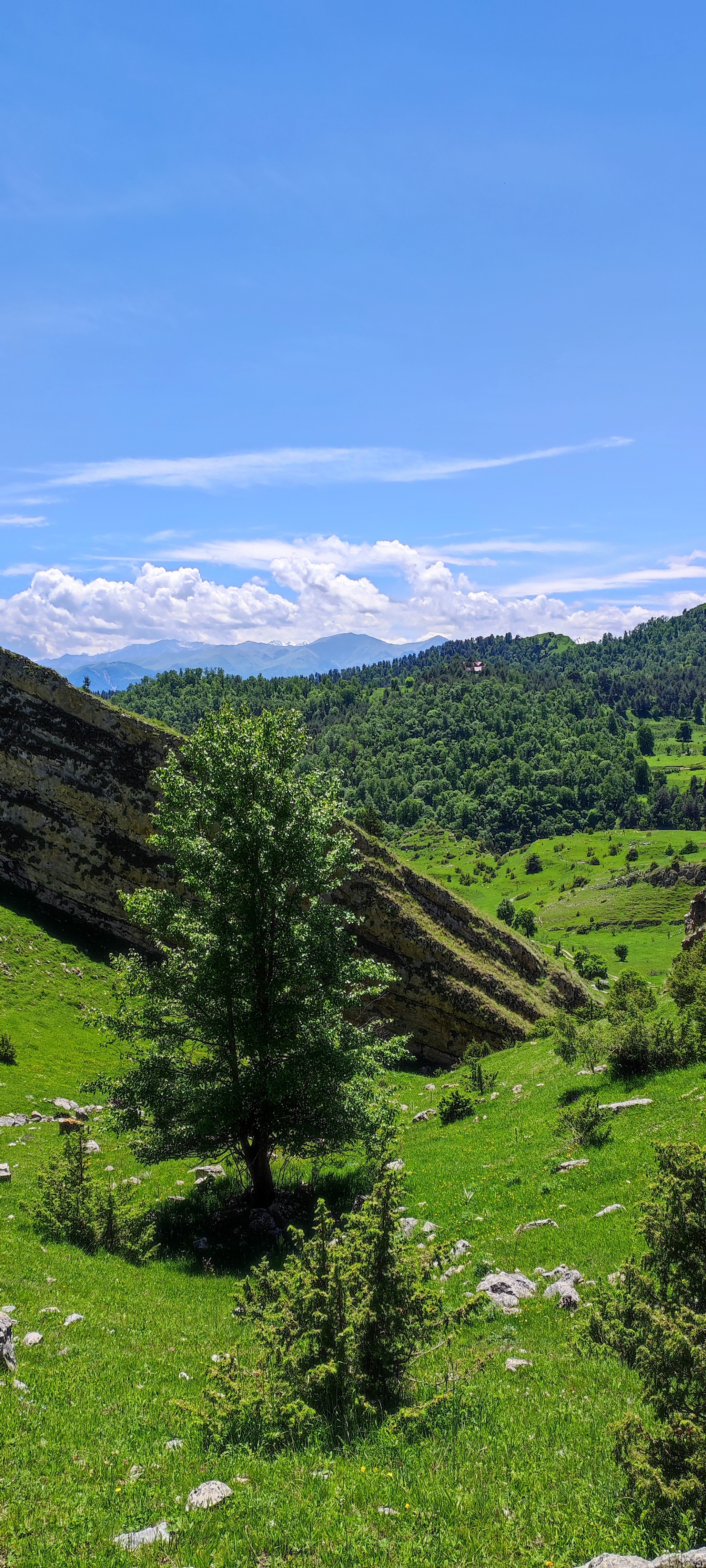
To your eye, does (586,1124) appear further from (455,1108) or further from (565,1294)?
(455,1108)

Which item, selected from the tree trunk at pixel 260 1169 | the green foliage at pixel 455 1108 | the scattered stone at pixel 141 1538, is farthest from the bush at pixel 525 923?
the scattered stone at pixel 141 1538

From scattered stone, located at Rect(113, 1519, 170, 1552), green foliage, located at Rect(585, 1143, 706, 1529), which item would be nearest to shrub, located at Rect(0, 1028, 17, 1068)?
scattered stone, located at Rect(113, 1519, 170, 1552)

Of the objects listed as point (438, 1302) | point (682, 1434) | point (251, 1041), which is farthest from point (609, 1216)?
point (251, 1041)

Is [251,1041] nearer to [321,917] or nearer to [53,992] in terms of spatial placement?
[321,917]

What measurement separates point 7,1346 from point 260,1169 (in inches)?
421

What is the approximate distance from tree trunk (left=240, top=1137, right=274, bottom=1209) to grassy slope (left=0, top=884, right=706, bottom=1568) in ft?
11.4

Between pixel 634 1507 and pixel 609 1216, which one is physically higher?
pixel 634 1507

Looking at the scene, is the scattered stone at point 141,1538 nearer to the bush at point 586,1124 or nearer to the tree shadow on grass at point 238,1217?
the tree shadow on grass at point 238,1217

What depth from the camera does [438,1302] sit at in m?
9.09

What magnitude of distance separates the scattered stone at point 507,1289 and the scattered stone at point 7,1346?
6973 mm

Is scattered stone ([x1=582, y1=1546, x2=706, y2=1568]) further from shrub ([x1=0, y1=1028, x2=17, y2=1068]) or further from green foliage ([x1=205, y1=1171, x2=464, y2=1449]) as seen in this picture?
shrub ([x1=0, y1=1028, x2=17, y2=1068])

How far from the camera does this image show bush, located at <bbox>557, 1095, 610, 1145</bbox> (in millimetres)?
17172

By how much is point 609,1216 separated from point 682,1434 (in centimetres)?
802

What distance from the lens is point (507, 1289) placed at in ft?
38.7
